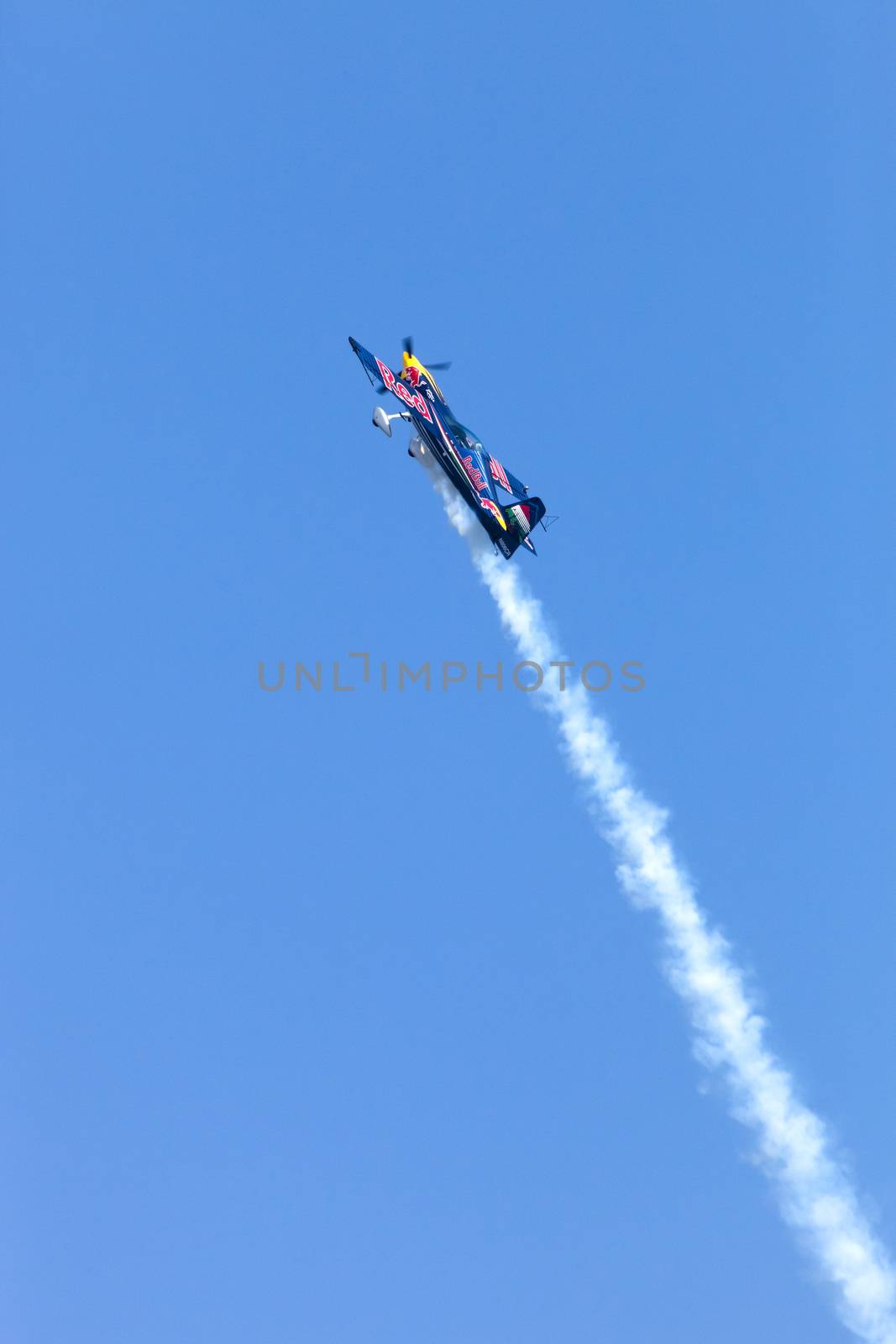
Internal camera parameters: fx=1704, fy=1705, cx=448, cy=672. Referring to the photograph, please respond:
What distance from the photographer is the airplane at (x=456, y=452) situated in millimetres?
74000

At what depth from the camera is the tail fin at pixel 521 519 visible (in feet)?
245

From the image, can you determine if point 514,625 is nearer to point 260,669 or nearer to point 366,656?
point 366,656

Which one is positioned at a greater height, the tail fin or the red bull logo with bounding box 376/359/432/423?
the red bull logo with bounding box 376/359/432/423

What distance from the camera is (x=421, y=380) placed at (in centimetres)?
7575

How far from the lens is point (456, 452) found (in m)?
74.1

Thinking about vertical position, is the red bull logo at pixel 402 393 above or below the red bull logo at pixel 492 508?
above

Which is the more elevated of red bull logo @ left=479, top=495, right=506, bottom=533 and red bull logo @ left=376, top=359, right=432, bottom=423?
red bull logo @ left=376, top=359, right=432, bottom=423

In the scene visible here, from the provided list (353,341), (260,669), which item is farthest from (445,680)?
(353,341)

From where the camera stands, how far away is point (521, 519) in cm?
7506

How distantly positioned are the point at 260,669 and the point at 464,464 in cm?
1371

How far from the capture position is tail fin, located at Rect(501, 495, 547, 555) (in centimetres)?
7475

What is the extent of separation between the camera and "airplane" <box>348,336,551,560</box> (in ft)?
243

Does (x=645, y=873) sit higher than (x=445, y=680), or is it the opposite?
(x=445, y=680)

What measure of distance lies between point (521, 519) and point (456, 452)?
4.17m
